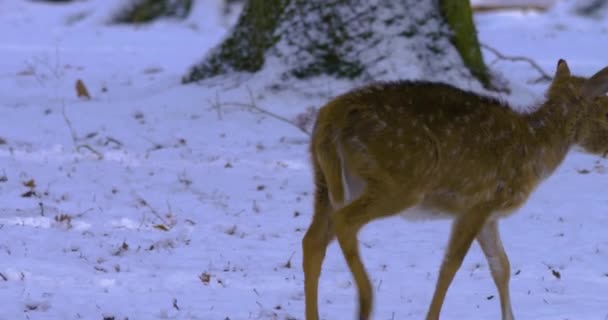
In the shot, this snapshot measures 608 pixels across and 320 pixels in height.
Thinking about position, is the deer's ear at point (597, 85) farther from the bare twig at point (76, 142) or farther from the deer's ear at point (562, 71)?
the bare twig at point (76, 142)

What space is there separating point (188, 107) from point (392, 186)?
6322 millimetres

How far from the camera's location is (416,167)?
5570 millimetres

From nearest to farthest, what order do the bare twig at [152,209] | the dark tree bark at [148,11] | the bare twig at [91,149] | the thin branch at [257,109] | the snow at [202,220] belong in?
the snow at [202,220] → the bare twig at [152,209] → the bare twig at [91,149] → the thin branch at [257,109] → the dark tree bark at [148,11]

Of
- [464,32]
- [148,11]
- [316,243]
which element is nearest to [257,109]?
[464,32]

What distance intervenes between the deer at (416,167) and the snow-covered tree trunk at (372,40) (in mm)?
5114

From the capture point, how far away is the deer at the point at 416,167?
5535 mm

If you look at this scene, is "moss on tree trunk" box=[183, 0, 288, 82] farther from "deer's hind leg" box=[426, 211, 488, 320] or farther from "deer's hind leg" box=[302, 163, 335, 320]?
"deer's hind leg" box=[426, 211, 488, 320]

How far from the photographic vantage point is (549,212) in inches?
343

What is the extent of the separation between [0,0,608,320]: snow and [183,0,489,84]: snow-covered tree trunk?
0.39 meters

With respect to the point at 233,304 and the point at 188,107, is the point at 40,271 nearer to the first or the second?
the point at 233,304

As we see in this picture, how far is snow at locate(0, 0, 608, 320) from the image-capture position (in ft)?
21.5

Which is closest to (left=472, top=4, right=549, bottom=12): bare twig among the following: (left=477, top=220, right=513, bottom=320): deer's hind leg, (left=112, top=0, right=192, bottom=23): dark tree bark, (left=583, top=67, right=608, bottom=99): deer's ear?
(left=112, top=0, right=192, bottom=23): dark tree bark

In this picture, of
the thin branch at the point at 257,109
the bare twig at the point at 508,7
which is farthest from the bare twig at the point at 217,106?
the bare twig at the point at 508,7

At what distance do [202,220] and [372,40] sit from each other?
384cm
